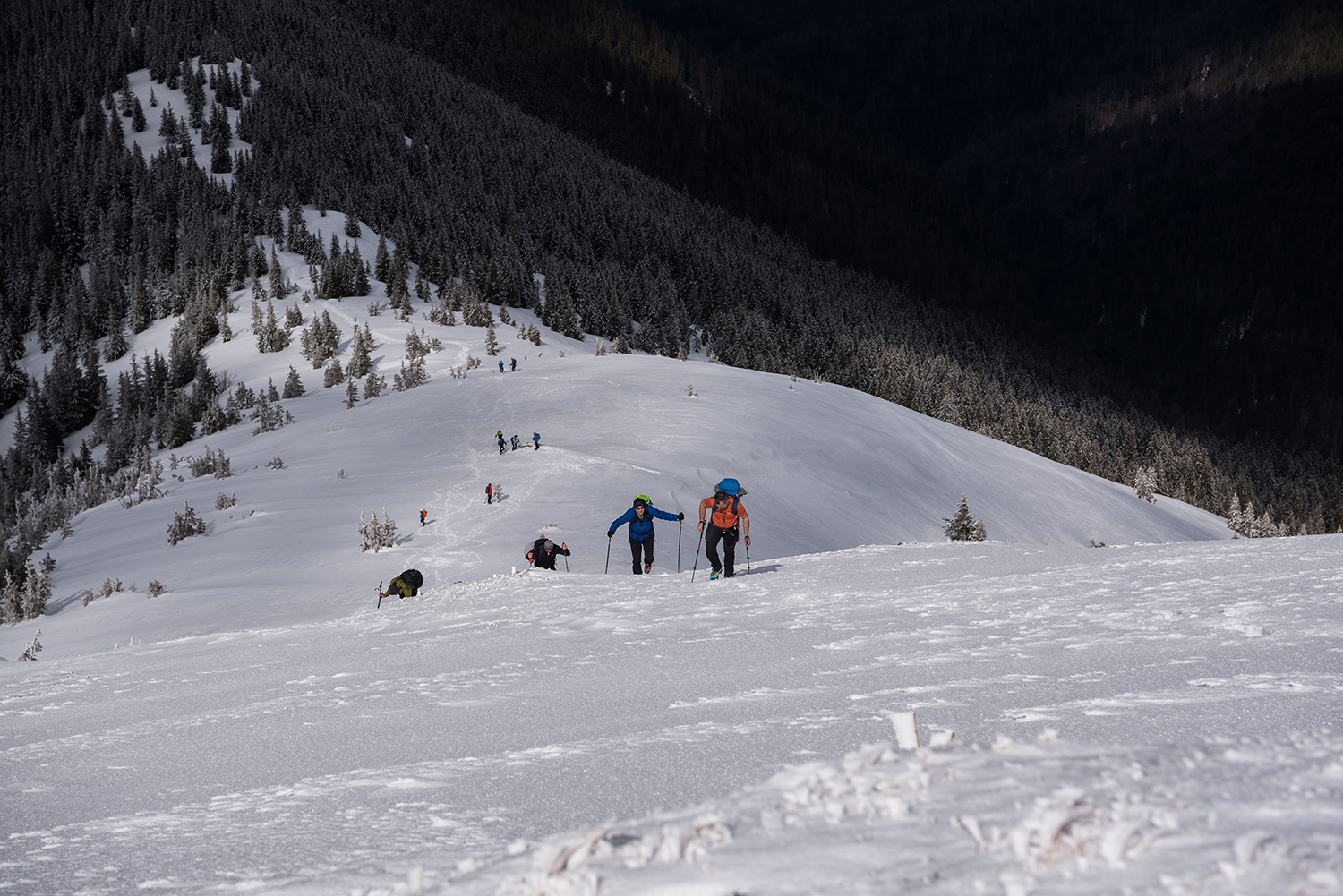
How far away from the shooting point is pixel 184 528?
21.2 metres

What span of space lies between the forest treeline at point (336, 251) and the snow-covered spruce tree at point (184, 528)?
49.7 feet

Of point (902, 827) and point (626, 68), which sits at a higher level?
point (626, 68)

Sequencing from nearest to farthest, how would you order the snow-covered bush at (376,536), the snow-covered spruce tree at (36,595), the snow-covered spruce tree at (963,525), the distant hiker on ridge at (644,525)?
the distant hiker on ridge at (644,525), the snow-covered spruce tree at (36,595), the snow-covered bush at (376,536), the snow-covered spruce tree at (963,525)

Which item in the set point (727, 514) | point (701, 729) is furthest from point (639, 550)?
point (701, 729)

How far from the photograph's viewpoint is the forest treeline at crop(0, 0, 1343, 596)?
61.5 metres

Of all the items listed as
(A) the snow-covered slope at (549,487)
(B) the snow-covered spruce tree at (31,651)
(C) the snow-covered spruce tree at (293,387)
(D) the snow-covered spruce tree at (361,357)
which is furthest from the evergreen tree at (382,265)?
(B) the snow-covered spruce tree at (31,651)

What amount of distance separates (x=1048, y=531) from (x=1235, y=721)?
90.7ft

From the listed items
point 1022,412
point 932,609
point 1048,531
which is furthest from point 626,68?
point 932,609

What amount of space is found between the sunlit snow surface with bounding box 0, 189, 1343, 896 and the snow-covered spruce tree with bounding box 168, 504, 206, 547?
3.77 metres

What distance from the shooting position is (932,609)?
877 centimetres

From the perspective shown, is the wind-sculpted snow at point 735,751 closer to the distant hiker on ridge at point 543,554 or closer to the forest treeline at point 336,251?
the distant hiker on ridge at point 543,554

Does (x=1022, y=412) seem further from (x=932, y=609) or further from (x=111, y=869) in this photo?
(x=111, y=869)

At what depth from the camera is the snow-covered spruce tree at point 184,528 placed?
69.1 feet

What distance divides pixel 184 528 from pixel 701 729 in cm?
2001
